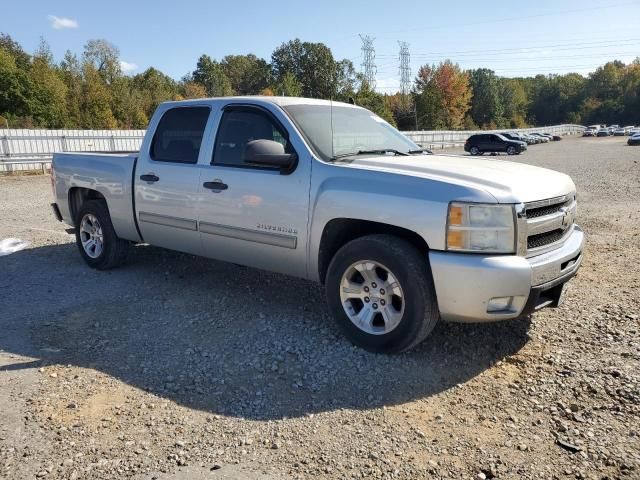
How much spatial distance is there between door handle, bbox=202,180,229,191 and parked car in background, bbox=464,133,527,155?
117 feet

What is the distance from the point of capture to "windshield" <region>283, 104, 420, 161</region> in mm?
4465

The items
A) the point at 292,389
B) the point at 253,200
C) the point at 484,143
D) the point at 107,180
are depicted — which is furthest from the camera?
the point at 484,143

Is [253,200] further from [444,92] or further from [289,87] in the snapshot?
[444,92]

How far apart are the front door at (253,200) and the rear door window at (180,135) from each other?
296 millimetres

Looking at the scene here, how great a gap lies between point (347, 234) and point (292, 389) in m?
1.34

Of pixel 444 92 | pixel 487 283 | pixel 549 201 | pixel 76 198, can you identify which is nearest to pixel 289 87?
pixel 444 92

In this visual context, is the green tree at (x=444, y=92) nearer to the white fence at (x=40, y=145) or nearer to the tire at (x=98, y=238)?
the white fence at (x=40, y=145)

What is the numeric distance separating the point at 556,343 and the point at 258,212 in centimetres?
263

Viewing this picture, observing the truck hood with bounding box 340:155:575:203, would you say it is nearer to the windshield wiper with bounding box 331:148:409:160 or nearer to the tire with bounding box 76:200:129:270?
the windshield wiper with bounding box 331:148:409:160

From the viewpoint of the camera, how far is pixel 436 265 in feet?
11.6

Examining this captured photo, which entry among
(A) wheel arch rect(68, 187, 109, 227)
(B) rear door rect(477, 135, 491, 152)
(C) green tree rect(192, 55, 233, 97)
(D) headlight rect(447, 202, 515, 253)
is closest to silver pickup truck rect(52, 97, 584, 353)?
(D) headlight rect(447, 202, 515, 253)

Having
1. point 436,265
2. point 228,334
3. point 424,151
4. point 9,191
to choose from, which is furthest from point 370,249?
point 9,191

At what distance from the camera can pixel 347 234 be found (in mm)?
4262

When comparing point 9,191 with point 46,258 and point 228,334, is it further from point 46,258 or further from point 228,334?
point 228,334
